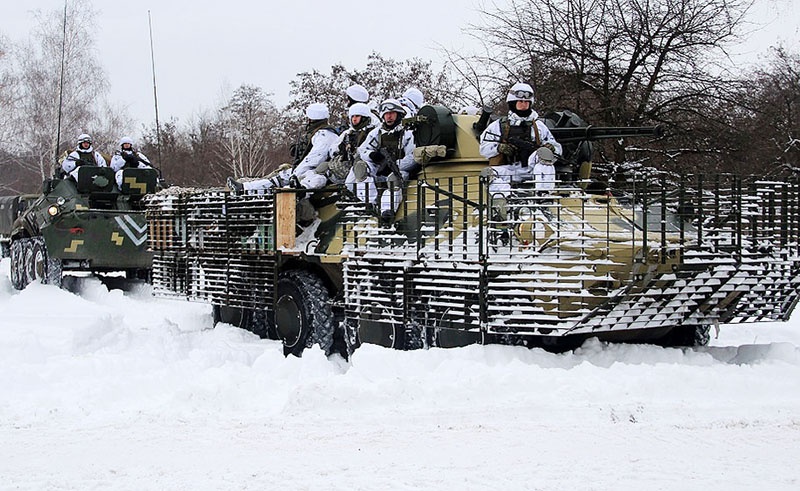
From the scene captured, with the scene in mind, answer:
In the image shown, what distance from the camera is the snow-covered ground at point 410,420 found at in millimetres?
6000

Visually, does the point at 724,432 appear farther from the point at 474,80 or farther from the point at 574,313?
the point at 474,80

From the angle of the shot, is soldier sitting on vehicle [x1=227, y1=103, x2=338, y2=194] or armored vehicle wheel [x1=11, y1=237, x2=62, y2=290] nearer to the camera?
soldier sitting on vehicle [x1=227, y1=103, x2=338, y2=194]

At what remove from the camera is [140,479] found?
5938 mm

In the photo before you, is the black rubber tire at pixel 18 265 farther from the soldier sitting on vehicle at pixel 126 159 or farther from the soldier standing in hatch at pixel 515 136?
the soldier standing in hatch at pixel 515 136

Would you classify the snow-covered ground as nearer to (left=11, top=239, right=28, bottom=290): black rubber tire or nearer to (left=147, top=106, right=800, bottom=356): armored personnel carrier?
(left=147, top=106, right=800, bottom=356): armored personnel carrier

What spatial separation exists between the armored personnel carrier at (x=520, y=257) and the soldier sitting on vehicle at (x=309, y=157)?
33 centimetres

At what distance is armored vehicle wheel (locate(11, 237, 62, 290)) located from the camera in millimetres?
18688

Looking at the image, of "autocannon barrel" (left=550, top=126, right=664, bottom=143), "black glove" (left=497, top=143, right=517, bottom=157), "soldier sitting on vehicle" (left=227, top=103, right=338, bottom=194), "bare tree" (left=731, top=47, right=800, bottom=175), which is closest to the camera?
"autocannon barrel" (left=550, top=126, right=664, bottom=143)

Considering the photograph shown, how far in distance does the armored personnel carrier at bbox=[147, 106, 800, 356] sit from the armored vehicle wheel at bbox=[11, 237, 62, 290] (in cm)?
801

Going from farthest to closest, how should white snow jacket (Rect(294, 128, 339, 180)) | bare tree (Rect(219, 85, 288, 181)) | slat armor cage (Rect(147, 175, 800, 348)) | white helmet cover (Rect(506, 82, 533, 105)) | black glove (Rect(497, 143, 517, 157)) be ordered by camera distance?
bare tree (Rect(219, 85, 288, 181)) < white snow jacket (Rect(294, 128, 339, 180)) < white helmet cover (Rect(506, 82, 533, 105)) < black glove (Rect(497, 143, 517, 157)) < slat armor cage (Rect(147, 175, 800, 348))

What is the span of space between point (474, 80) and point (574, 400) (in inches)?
476

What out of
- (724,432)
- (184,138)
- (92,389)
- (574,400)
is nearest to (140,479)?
(92,389)

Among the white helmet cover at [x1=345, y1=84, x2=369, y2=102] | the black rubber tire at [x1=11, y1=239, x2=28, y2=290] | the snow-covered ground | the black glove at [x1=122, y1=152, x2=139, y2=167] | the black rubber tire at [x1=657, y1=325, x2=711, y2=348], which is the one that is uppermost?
the white helmet cover at [x1=345, y1=84, x2=369, y2=102]

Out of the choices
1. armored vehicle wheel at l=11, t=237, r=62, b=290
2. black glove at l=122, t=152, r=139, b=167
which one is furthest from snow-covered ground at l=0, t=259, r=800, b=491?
black glove at l=122, t=152, r=139, b=167
